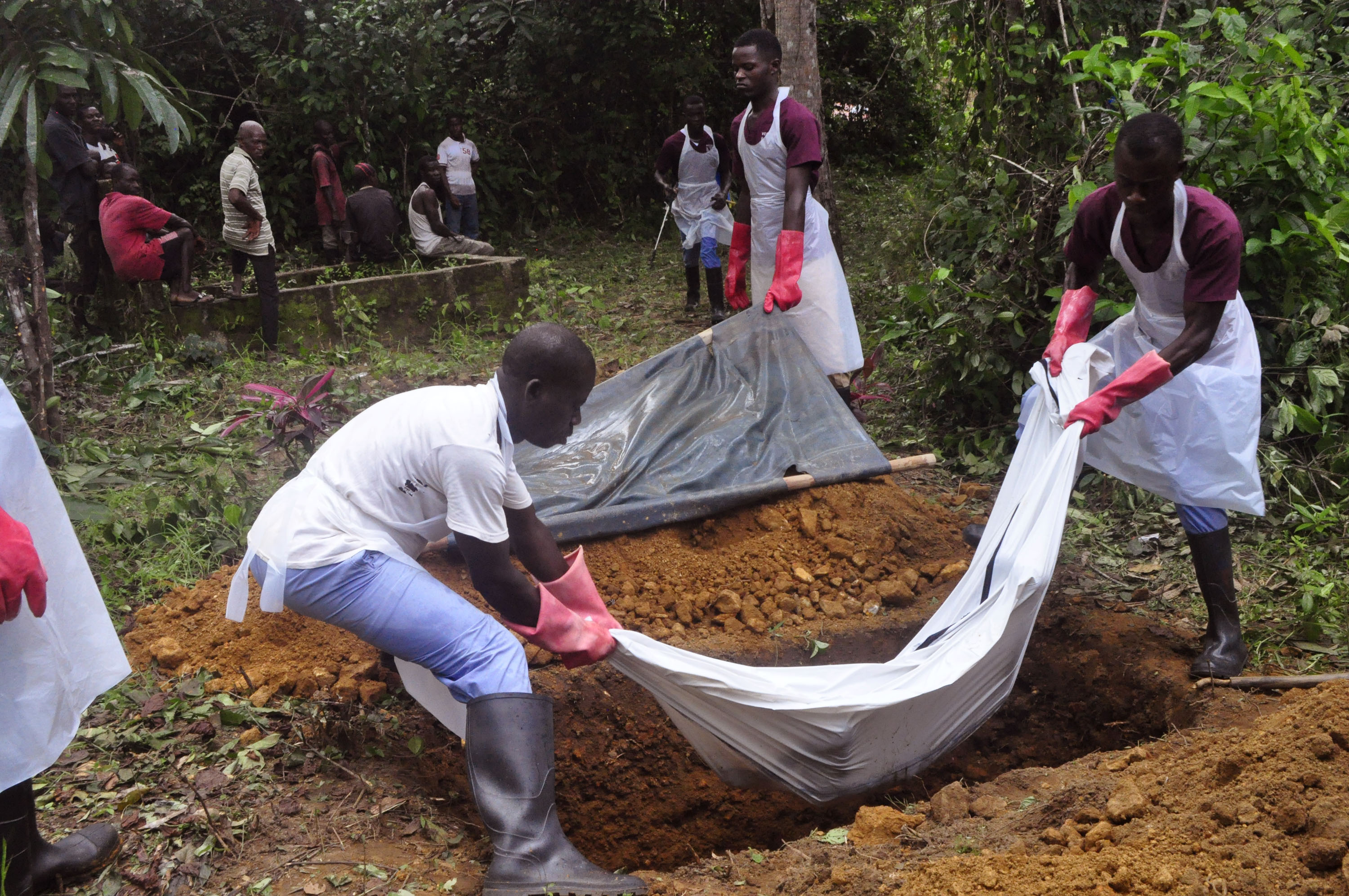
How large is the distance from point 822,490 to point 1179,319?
1439 mm

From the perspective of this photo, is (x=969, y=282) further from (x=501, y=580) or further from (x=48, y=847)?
(x=48, y=847)

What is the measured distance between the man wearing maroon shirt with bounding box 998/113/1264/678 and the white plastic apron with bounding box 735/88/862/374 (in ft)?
4.95

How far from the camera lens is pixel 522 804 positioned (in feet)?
6.80

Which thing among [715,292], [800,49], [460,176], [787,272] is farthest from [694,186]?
[787,272]

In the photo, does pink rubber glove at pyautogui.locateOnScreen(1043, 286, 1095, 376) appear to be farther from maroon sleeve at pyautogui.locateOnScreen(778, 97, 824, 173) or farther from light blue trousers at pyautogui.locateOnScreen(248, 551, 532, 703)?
light blue trousers at pyautogui.locateOnScreen(248, 551, 532, 703)

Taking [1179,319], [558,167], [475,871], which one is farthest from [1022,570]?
[558,167]

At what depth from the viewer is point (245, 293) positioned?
6945 mm

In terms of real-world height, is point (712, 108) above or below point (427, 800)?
above

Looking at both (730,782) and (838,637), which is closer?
(730,782)

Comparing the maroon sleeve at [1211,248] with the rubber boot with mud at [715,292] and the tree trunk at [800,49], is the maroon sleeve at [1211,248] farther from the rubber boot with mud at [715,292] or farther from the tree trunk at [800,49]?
the rubber boot with mud at [715,292]

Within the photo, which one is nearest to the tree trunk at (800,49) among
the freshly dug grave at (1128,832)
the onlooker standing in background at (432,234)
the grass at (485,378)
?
the grass at (485,378)

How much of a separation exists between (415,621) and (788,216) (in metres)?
2.61

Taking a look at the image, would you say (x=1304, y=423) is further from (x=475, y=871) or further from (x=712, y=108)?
(x=712, y=108)

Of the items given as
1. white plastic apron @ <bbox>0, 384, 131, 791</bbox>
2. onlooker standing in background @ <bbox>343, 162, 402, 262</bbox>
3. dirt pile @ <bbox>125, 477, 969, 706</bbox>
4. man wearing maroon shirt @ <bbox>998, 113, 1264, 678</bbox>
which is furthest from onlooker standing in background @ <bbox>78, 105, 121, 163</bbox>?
man wearing maroon shirt @ <bbox>998, 113, 1264, 678</bbox>
